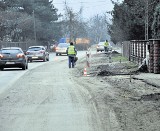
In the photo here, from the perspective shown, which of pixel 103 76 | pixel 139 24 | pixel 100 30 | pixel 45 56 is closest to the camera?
pixel 103 76

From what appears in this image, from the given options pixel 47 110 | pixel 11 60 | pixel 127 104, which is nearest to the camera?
pixel 47 110

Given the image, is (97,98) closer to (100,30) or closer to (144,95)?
(144,95)

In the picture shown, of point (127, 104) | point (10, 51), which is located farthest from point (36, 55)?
point (127, 104)

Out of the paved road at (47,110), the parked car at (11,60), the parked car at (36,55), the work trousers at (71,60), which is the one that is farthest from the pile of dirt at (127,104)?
the parked car at (36,55)

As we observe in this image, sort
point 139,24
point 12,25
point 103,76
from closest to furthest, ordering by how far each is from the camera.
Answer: point 103,76 < point 139,24 < point 12,25

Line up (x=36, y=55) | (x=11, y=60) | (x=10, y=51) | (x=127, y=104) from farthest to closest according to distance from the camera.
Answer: (x=36, y=55), (x=10, y=51), (x=11, y=60), (x=127, y=104)

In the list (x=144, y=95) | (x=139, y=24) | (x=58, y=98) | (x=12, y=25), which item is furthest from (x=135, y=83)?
(x=12, y=25)

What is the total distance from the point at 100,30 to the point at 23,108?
155 m

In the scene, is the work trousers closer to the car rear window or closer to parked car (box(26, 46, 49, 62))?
the car rear window

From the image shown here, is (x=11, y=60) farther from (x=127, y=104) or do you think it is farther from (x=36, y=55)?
(x=127, y=104)

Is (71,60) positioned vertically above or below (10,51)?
below

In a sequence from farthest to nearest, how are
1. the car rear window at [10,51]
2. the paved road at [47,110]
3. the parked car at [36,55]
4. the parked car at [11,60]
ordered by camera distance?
the parked car at [36,55] < the car rear window at [10,51] < the parked car at [11,60] < the paved road at [47,110]

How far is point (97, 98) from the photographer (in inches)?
488

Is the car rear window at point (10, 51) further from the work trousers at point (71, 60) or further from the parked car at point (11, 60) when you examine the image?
the work trousers at point (71, 60)
